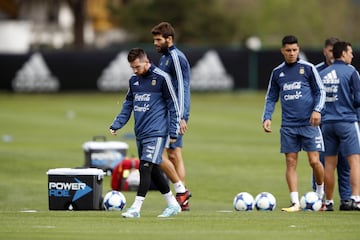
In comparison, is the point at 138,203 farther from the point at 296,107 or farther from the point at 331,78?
the point at 331,78

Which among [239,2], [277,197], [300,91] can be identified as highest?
[239,2]

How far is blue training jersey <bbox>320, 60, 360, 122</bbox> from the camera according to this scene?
1505 cm

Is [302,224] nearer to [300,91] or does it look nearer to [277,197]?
[300,91]

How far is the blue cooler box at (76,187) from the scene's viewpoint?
1462 cm

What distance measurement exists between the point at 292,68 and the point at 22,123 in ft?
65.2

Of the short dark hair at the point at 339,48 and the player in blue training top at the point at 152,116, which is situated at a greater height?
the short dark hair at the point at 339,48

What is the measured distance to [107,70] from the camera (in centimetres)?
4784

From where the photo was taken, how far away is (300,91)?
581 inches

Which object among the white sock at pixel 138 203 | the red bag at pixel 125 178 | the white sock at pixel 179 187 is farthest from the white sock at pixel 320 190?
the red bag at pixel 125 178

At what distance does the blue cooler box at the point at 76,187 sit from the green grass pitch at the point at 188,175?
1.11ft

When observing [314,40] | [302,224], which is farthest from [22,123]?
[314,40]

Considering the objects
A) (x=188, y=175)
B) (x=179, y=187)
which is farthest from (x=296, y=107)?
(x=188, y=175)

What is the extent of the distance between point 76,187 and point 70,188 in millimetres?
81

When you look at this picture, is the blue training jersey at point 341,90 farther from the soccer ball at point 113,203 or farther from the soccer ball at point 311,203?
the soccer ball at point 113,203
